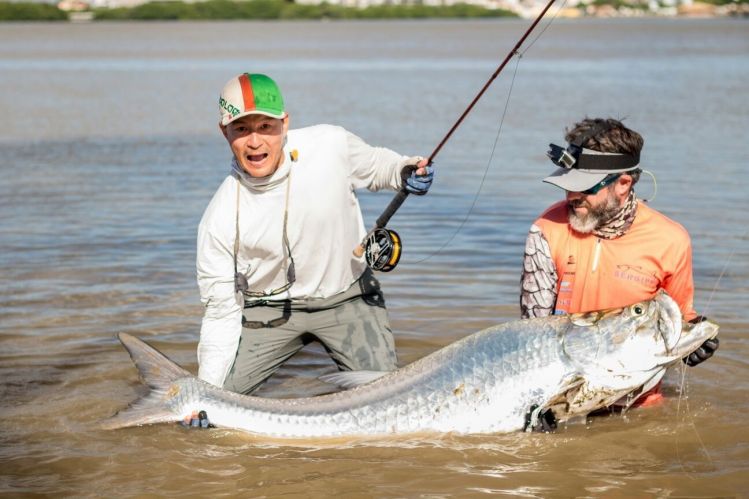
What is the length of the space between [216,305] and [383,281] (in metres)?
3.86

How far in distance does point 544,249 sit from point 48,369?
11.7 feet

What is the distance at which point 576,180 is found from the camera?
6008 mm

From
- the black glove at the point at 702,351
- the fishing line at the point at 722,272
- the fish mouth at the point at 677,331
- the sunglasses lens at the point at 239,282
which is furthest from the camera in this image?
the fishing line at the point at 722,272

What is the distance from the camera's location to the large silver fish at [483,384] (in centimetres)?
555

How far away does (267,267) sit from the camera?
6453mm

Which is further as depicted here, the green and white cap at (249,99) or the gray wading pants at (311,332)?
the gray wading pants at (311,332)

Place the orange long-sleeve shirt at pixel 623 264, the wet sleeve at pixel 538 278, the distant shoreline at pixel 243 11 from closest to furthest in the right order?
the orange long-sleeve shirt at pixel 623 264 → the wet sleeve at pixel 538 278 → the distant shoreline at pixel 243 11

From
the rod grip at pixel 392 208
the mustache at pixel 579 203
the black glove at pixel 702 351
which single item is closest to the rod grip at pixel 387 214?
the rod grip at pixel 392 208

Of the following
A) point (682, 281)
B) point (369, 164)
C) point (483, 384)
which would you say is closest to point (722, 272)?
point (682, 281)

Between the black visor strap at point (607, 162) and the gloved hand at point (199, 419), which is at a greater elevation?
the black visor strap at point (607, 162)

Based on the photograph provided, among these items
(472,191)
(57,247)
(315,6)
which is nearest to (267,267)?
(57,247)

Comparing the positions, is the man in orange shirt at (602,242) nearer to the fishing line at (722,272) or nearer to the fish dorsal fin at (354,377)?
the fish dorsal fin at (354,377)

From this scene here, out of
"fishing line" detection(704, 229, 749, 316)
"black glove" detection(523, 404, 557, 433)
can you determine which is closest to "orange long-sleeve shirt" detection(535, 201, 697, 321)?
"black glove" detection(523, 404, 557, 433)

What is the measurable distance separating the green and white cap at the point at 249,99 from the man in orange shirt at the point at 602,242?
1.51m
